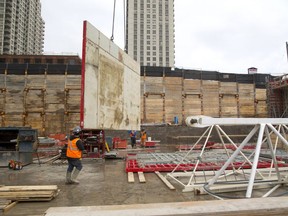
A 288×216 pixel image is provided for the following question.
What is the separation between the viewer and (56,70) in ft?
101

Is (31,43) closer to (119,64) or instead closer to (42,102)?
(42,102)

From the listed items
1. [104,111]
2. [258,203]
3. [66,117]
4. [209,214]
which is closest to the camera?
[209,214]

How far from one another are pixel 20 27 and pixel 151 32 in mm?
54971

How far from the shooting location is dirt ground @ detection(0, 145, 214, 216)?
542 cm

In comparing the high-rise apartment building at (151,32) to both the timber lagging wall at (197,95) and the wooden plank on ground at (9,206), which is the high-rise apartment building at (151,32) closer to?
the timber lagging wall at (197,95)

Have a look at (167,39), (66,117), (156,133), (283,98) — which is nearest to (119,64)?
(156,133)

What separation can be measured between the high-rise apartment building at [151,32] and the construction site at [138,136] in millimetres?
78949

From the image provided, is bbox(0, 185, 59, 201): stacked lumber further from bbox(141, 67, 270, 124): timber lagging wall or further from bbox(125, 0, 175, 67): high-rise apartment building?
bbox(125, 0, 175, 67): high-rise apartment building

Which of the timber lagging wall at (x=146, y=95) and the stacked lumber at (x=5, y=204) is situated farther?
the timber lagging wall at (x=146, y=95)

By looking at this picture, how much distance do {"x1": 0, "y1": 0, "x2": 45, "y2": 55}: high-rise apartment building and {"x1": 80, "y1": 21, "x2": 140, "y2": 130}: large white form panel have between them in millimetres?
91661

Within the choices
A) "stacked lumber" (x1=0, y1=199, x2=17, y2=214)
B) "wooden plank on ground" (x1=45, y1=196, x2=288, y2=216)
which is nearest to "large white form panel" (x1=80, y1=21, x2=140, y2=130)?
"stacked lumber" (x1=0, y1=199, x2=17, y2=214)

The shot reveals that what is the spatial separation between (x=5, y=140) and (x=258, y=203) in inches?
486

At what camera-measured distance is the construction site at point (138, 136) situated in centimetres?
503

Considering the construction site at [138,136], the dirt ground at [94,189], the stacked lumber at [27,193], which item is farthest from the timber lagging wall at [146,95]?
the stacked lumber at [27,193]
